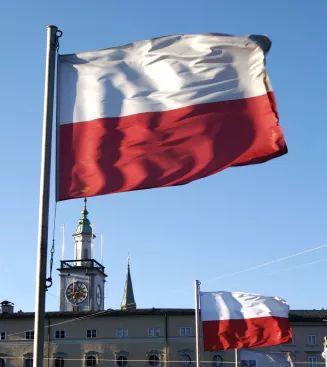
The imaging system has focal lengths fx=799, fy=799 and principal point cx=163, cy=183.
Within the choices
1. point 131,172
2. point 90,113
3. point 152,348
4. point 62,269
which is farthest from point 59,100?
point 62,269

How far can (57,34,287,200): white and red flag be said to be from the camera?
12.6 metres

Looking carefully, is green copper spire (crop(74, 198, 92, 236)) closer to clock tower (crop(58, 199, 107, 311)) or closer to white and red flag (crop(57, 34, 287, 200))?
clock tower (crop(58, 199, 107, 311))

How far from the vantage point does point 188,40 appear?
1319 cm

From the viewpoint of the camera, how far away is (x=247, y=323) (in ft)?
120

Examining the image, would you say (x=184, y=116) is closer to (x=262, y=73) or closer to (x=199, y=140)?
(x=199, y=140)

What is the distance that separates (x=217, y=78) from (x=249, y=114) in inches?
32.4

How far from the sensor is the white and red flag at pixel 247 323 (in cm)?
3609

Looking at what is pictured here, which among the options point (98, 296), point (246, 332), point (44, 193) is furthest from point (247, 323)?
point (98, 296)

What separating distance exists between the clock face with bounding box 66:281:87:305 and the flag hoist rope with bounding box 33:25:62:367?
4261 inches

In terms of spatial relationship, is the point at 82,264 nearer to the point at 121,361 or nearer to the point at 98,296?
the point at 98,296

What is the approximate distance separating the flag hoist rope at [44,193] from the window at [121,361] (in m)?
80.7

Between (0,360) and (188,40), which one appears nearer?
(188,40)

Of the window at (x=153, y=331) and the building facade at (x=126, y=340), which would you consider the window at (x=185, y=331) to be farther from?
the window at (x=153, y=331)

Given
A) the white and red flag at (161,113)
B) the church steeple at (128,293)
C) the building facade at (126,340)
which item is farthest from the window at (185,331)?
the white and red flag at (161,113)
